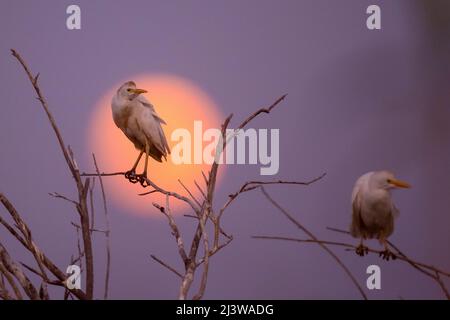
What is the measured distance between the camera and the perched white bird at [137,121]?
1.73 m

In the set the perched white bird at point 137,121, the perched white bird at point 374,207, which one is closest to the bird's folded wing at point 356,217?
the perched white bird at point 374,207

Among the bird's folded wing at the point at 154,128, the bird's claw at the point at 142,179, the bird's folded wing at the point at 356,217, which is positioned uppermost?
A: the bird's folded wing at the point at 154,128

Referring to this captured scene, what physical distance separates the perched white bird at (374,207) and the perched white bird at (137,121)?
662 millimetres

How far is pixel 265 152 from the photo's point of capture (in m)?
1.73

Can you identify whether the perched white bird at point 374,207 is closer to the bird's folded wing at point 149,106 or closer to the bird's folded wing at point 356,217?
the bird's folded wing at point 356,217

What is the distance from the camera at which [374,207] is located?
1.57 metres

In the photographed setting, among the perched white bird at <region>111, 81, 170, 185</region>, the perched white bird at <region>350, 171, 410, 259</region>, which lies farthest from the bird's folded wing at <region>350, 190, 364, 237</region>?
the perched white bird at <region>111, 81, 170, 185</region>

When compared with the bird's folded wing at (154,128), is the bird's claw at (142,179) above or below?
below

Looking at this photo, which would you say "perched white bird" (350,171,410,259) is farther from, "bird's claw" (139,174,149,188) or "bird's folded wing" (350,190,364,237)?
"bird's claw" (139,174,149,188)

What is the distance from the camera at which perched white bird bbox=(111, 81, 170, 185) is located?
1.73 meters

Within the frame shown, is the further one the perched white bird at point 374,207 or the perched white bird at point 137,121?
the perched white bird at point 137,121

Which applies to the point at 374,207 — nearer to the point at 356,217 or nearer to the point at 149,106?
the point at 356,217

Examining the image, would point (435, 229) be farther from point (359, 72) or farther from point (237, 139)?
point (237, 139)
